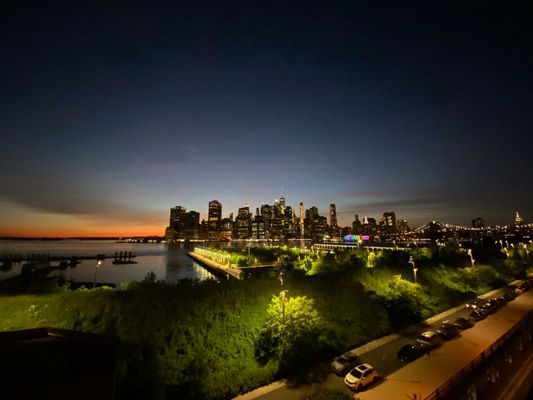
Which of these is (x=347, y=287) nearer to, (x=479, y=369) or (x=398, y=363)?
(x=398, y=363)

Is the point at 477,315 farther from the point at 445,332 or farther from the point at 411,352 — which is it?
the point at 411,352

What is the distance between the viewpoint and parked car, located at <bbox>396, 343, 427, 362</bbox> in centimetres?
1341

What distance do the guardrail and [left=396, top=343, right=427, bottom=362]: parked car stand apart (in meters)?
2.11

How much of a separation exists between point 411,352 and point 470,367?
7.77ft

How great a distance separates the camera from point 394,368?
1281 centimetres

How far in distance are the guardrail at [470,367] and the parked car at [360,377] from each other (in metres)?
A: 2.12

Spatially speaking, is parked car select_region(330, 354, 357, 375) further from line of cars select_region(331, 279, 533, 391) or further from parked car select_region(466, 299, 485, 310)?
parked car select_region(466, 299, 485, 310)

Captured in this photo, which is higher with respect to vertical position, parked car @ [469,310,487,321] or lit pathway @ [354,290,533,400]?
parked car @ [469,310,487,321]

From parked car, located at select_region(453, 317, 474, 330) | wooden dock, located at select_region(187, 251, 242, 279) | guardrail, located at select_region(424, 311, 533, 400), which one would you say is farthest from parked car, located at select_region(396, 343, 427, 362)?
wooden dock, located at select_region(187, 251, 242, 279)

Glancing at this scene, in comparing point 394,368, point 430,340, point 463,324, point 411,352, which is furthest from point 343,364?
point 463,324

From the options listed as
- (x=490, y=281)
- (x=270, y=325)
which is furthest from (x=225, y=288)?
(x=490, y=281)

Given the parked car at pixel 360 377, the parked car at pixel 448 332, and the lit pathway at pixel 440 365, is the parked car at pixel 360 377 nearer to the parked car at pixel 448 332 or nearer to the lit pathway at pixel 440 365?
the lit pathway at pixel 440 365

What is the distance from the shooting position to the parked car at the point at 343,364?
12.5m

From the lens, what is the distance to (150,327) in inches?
401
